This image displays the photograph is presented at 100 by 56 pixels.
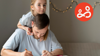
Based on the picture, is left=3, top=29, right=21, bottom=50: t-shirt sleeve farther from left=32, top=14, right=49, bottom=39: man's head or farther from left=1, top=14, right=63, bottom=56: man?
left=32, top=14, right=49, bottom=39: man's head

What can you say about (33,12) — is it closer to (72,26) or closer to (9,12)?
(9,12)

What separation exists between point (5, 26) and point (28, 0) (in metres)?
0.29

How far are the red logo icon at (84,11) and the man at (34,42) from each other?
1170mm

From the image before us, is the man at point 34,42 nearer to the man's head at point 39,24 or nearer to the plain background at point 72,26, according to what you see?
the man's head at point 39,24

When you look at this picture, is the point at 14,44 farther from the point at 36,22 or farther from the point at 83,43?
the point at 83,43

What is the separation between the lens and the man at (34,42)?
67cm

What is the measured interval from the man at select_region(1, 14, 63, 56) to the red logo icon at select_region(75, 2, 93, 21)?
1.17 meters

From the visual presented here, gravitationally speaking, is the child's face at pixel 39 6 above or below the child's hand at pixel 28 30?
above

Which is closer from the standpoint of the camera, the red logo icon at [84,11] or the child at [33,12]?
the child at [33,12]

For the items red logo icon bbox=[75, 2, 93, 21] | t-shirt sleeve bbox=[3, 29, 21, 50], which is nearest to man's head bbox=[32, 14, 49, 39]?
t-shirt sleeve bbox=[3, 29, 21, 50]

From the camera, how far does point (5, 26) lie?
0.83 meters

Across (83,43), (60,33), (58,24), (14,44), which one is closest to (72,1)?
(58,24)

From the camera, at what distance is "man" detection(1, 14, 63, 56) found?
2.21 ft

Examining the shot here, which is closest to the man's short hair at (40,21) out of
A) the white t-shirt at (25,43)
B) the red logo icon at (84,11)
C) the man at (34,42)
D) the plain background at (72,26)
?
the man at (34,42)
